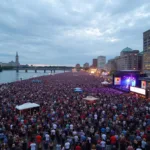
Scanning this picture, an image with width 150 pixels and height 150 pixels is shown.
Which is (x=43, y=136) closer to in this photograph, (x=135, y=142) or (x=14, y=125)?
(x=14, y=125)

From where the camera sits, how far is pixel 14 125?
1318 centimetres

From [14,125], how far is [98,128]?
233 inches

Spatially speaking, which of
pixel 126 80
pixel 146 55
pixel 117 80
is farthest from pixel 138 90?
pixel 146 55

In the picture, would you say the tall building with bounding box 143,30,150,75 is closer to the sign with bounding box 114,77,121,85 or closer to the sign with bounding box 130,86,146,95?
the sign with bounding box 114,77,121,85

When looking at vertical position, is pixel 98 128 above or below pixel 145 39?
below

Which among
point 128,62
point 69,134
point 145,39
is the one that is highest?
point 145,39

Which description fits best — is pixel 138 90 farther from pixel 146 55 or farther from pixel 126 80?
pixel 146 55

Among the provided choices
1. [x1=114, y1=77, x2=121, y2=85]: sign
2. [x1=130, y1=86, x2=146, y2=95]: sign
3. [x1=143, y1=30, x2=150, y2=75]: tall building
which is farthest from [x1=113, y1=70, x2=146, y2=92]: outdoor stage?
[x1=143, y1=30, x2=150, y2=75]: tall building

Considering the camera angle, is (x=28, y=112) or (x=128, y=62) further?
(x=128, y=62)

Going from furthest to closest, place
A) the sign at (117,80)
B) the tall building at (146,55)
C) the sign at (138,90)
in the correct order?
the tall building at (146,55) < the sign at (117,80) < the sign at (138,90)

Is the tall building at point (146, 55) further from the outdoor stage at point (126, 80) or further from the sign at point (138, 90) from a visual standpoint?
the sign at point (138, 90)

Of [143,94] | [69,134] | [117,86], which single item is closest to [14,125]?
[69,134]

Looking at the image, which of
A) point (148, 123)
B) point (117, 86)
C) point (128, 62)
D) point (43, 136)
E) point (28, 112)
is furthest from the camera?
point (128, 62)

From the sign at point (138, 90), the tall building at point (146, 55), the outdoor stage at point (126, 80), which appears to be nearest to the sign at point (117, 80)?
the outdoor stage at point (126, 80)
